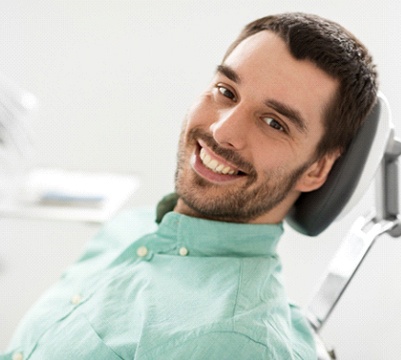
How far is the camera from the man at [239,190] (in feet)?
3.63

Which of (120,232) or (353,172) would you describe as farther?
(120,232)

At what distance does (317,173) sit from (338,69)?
197 millimetres

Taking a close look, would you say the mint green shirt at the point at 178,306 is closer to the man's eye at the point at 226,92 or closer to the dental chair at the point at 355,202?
the dental chair at the point at 355,202

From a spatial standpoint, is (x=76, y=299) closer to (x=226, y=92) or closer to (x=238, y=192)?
(x=238, y=192)

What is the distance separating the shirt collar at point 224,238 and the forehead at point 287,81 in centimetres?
23

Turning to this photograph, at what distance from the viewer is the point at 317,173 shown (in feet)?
4.04

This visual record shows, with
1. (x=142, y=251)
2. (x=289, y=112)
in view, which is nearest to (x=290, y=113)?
(x=289, y=112)

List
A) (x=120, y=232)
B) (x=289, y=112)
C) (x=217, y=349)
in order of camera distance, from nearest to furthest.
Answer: (x=217, y=349) < (x=289, y=112) < (x=120, y=232)

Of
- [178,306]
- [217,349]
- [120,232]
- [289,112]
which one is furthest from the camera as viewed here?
[120,232]

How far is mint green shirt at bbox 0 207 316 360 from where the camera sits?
100 cm

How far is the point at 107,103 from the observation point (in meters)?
2.02

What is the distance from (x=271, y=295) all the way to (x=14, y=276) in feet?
3.61

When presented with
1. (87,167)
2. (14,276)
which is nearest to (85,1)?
(87,167)

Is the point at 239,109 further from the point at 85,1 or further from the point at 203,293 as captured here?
the point at 85,1
